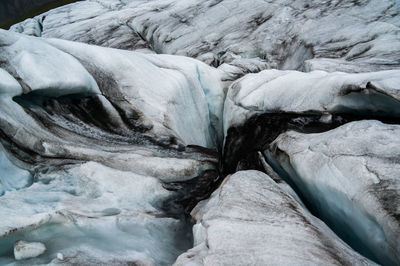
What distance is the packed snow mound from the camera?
10.1m

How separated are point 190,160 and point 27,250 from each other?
120 inches

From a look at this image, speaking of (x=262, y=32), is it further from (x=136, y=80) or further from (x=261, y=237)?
(x=261, y=237)

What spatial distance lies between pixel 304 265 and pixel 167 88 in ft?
17.7

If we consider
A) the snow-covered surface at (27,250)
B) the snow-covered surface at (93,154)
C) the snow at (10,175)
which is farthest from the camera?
the snow at (10,175)

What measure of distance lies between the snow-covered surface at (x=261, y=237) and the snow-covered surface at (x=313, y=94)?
206 cm

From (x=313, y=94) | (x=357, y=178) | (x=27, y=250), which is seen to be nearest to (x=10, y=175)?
(x=27, y=250)

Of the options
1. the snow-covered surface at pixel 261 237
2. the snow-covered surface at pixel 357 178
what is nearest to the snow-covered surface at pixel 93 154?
the snow-covered surface at pixel 261 237

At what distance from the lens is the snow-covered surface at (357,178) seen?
3414mm

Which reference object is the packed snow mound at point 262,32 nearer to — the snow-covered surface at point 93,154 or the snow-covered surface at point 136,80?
the snow-covered surface at point 136,80

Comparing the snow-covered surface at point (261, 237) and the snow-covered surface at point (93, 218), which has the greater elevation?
the snow-covered surface at point (261, 237)

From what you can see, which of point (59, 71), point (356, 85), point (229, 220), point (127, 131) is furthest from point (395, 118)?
point (59, 71)

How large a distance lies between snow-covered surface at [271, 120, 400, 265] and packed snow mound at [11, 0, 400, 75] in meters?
4.02

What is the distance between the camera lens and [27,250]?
10.4 ft

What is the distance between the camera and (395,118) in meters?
4.83
